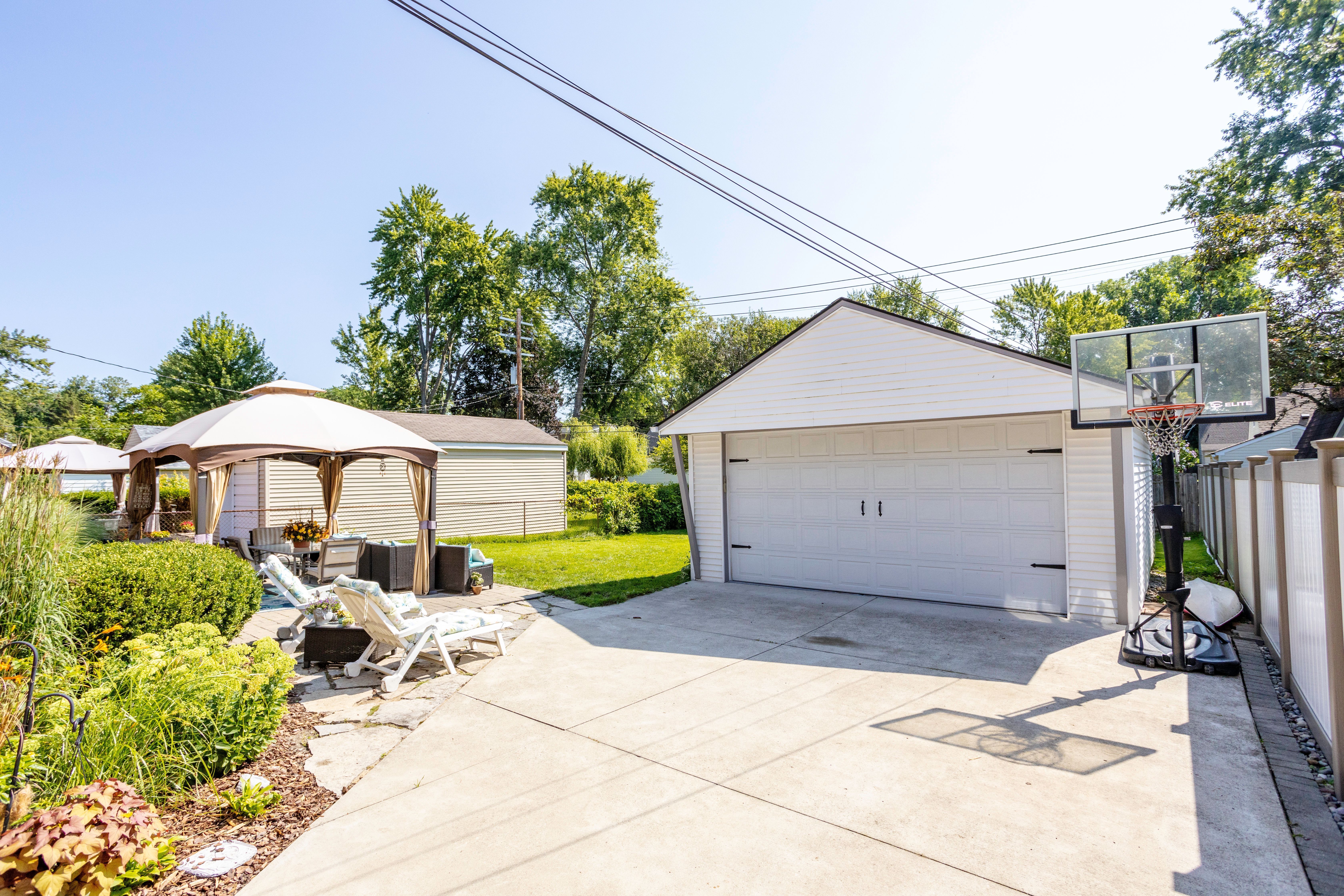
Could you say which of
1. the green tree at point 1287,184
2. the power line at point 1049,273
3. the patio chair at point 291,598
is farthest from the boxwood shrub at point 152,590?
the power line at point 1049,273

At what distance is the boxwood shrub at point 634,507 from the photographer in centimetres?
1848

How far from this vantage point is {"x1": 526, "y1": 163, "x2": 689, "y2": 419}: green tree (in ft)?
106

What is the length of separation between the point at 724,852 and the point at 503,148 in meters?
9.59

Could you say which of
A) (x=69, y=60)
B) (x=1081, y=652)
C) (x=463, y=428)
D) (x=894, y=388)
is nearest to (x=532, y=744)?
(x=1081, y=652)

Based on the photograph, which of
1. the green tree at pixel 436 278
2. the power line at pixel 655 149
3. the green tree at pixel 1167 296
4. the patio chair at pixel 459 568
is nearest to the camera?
the power line at pixel 655 149

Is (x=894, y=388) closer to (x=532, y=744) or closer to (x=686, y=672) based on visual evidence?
(x=686, y=672)

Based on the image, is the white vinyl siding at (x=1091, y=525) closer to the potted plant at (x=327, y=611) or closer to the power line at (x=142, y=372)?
the potted plant at (x=327, y=611)

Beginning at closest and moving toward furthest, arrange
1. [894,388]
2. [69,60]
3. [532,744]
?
1. [532,744]
2. [894,388]
3. [69,60]

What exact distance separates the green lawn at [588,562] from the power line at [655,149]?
5.49m

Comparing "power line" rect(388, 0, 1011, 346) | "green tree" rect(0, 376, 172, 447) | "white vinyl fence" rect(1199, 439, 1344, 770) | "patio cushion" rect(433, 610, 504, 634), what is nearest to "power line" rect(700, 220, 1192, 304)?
"power line" rect(388, 0, 1011, 346)

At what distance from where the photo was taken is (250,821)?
A: 3.11 m

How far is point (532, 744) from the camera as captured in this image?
4.11 metres

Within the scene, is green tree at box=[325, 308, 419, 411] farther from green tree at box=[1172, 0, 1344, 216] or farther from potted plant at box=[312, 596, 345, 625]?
green tree at box=[1172, 0, 1344, 216]

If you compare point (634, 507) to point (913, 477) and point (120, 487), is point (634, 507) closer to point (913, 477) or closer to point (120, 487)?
point (913, 477)
